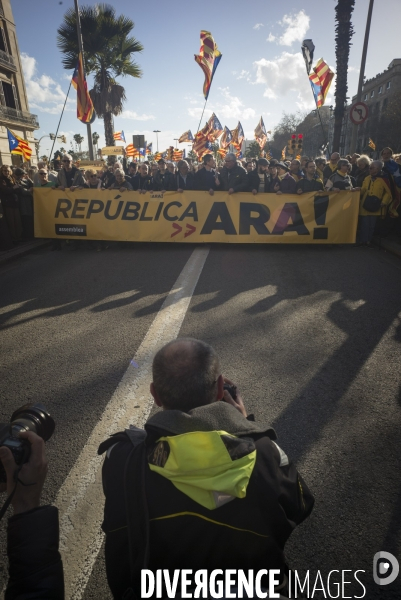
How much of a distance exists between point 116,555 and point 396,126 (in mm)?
51182

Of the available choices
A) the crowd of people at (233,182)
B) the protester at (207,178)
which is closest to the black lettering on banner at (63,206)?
the crowd of people at (233,182)

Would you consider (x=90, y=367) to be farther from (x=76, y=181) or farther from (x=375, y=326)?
(x=76, y=181)

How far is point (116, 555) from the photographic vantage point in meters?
1.25

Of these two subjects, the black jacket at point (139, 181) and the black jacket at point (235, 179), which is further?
the black jacket at point (139, 181)

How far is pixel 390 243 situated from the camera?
8.16m

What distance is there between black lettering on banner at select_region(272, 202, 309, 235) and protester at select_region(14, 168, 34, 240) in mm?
6087

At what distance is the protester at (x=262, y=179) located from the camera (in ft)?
29.3

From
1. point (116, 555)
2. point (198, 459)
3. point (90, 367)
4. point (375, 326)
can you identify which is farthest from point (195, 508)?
point (375, 326)

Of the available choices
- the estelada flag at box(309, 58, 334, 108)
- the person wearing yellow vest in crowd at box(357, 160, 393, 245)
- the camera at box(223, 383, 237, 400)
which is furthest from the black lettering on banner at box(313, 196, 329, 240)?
the estelada flag at box(309, 58, 334, 108)

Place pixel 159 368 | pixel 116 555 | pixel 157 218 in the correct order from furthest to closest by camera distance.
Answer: pixel 157 218 < pixel 159 368 < pixel 116 555

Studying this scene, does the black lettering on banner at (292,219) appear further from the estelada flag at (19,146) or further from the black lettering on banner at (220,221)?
the estelada flag at (19,146)

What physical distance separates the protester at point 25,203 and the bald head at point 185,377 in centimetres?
913

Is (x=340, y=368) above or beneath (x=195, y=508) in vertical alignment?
beneath

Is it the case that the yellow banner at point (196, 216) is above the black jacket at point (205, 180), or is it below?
below
